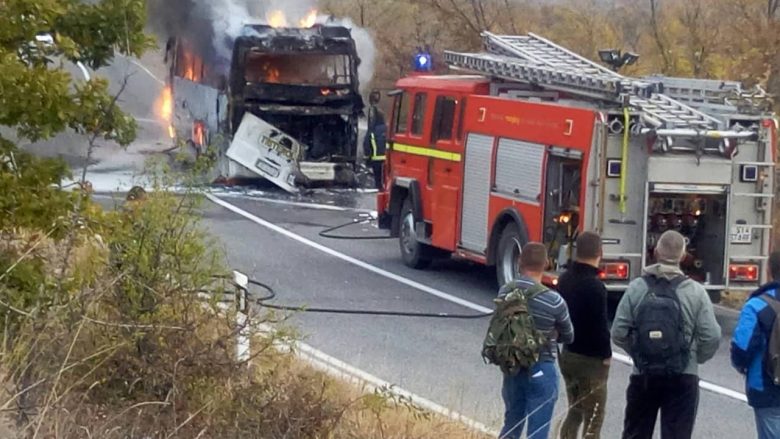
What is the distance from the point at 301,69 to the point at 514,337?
18985mm

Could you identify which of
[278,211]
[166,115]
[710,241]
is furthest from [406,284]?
[166,115]

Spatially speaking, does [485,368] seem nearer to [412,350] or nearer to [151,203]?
[412,350]

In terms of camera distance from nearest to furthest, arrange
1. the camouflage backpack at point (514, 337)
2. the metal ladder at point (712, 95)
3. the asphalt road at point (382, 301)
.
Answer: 1. the camouflage backpack at point (514, 337)
2. the asphalt road at point (382, 301)
3. the metal ladder at point (712, 95)

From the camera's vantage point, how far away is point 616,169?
524 inches

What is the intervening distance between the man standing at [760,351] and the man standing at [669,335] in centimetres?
23

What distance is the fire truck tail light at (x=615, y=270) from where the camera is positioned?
13.4 m

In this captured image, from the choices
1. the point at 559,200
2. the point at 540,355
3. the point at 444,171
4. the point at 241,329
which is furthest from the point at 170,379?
the point at 444,171

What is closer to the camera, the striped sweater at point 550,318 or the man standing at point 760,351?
the man standing at point 760,351

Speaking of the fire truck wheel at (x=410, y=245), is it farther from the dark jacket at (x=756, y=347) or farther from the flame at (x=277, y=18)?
the flame at (x=277, y=18)

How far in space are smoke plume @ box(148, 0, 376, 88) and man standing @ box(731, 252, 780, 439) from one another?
19.3m

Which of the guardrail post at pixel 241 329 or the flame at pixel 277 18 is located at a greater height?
the flame at pixel 277 18

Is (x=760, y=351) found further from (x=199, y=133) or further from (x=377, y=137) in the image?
(x=199, y=133)

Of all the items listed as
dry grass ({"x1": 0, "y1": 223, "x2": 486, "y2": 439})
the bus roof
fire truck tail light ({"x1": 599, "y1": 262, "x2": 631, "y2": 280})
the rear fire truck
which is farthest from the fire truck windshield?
dry grass ({"x1": 0, "y1": 223, "x2": 486, "y2": 439})

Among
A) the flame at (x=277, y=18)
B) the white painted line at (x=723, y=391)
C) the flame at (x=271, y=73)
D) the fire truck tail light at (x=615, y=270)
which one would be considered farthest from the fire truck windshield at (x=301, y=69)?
the white painted line at (x=723, y=391)
